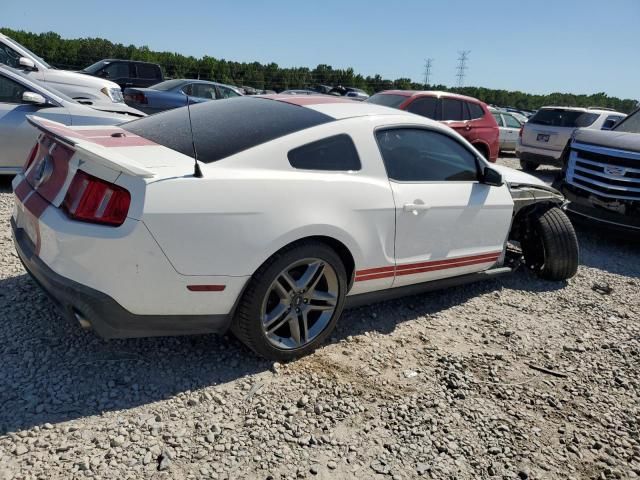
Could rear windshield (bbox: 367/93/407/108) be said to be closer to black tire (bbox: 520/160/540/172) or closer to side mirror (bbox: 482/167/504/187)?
black tire (bbox: 520/160/540/172)

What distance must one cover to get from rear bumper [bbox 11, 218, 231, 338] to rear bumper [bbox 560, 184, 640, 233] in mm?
5266

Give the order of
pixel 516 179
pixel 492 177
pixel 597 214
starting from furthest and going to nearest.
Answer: pixel 597 214, pixel 516 179, pixel 492 177

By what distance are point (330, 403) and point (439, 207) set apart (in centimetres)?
157

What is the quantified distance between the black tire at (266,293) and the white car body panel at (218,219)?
0.23ft

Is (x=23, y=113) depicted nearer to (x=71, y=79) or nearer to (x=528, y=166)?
(x=71, y=79)

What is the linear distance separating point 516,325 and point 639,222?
121 inches

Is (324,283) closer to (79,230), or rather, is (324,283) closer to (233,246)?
(233,246)

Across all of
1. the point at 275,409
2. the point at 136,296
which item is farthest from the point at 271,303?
the point at 136,296

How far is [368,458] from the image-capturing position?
2.44 m

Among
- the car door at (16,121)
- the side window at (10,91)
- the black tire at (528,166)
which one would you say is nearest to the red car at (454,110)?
the black tire at (528,166)

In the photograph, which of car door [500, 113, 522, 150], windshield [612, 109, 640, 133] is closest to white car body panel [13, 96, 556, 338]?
windshield [612, 109, 640, 133]

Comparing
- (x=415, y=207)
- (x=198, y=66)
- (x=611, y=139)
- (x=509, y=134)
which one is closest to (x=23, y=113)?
(x=415, y=207)

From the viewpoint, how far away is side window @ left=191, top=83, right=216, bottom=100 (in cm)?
1456

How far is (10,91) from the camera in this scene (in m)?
6.07
